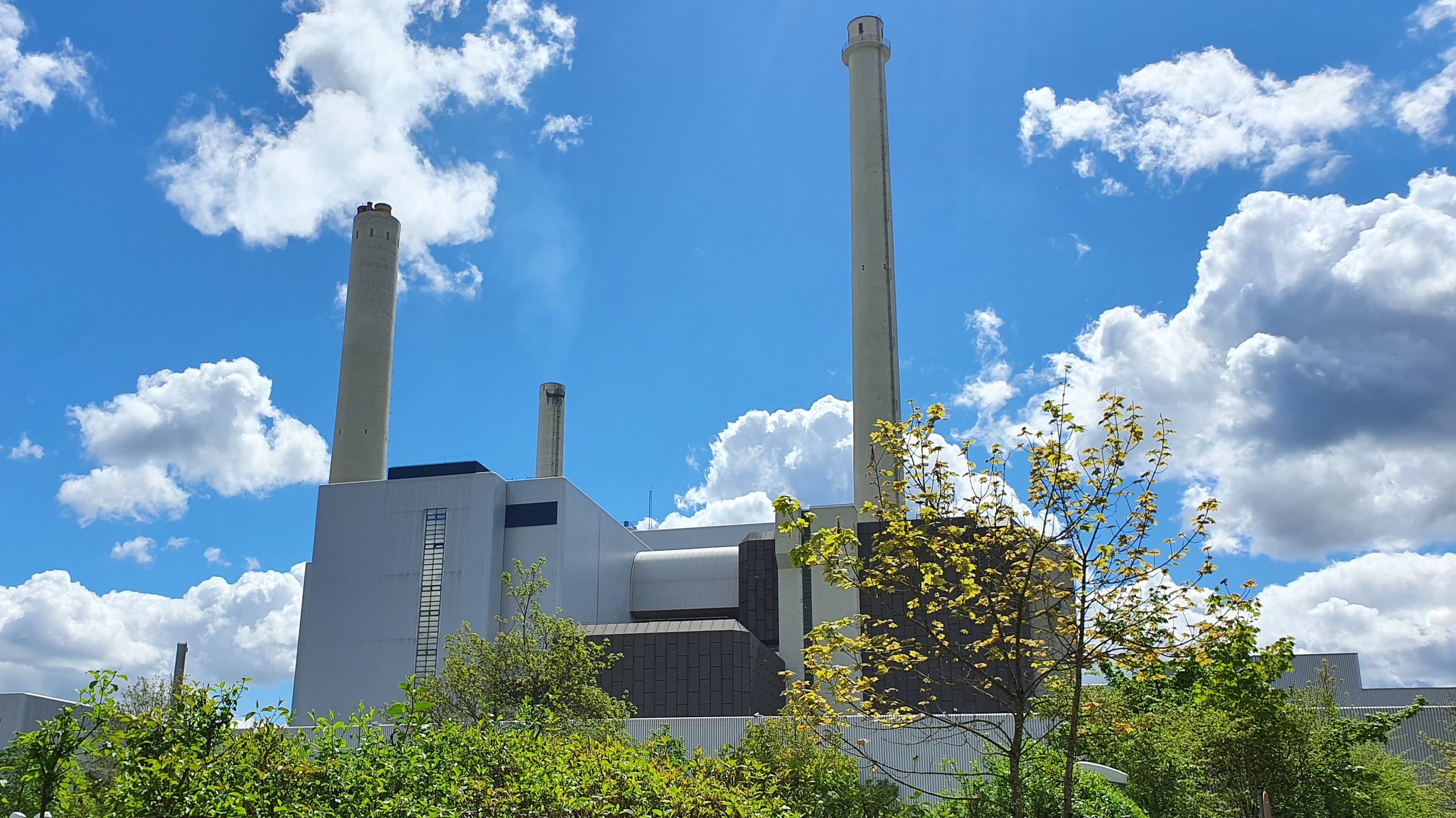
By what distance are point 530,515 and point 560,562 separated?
108 inches

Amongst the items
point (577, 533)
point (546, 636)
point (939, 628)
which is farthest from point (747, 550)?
point (939, 628)

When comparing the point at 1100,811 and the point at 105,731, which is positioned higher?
the point at 105,731

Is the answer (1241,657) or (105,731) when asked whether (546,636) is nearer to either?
(1241,657)

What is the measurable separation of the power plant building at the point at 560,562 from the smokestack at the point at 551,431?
9101 mm

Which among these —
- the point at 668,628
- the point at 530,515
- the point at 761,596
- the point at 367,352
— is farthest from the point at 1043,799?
the point at 367,352

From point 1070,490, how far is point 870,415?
134ft

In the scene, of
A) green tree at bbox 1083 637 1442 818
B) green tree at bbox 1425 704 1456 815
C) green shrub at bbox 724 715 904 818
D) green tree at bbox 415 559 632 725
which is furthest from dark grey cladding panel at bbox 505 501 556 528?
green tree at bbox 1425 704 1456 815

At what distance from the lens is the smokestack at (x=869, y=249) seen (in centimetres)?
5262

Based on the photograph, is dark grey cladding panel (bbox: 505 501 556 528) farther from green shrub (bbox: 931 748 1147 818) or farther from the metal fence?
green shrub (bbox: 931 748 1147 818)

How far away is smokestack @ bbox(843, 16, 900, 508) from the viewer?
5262 cm

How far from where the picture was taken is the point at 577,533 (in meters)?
50.9

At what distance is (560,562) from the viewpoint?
48.6m

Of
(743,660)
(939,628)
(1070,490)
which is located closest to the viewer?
(1070,490)

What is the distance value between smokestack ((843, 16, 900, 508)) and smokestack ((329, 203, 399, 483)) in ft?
77.0
